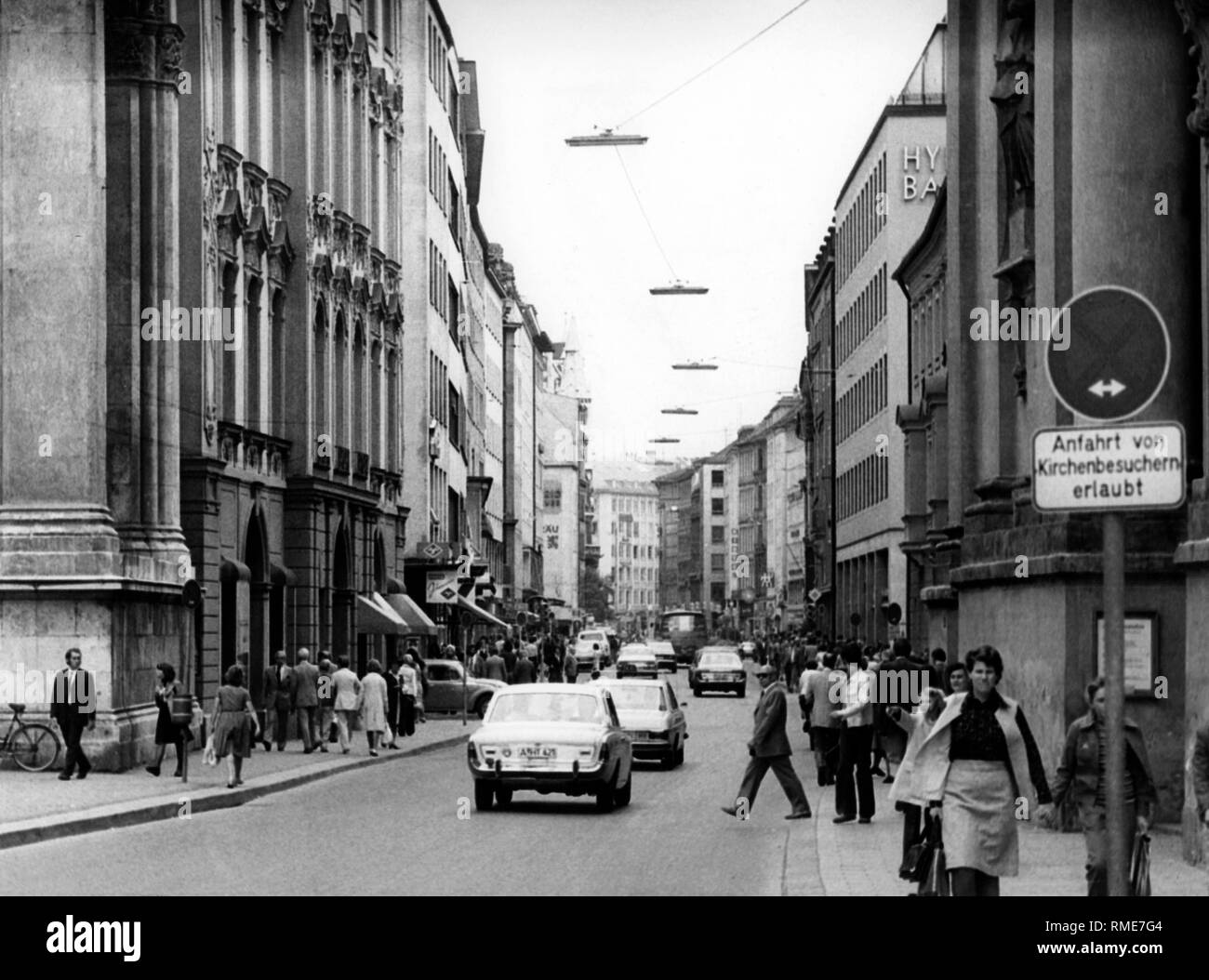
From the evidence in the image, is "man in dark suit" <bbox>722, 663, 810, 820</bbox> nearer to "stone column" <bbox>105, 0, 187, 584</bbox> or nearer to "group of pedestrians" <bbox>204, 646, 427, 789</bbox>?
"stone column" <bbox>105, 0, 187, 584</bbox>

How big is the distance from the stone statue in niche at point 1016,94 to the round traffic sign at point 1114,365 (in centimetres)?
1793

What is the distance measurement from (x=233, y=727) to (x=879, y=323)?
4974cm

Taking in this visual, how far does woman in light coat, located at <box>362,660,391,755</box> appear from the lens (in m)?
39.2

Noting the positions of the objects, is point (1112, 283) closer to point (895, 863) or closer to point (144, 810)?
point (895, 863)

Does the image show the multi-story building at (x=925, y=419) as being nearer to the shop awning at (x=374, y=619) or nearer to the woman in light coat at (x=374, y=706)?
the woman in light coat at (x=374, y=706)

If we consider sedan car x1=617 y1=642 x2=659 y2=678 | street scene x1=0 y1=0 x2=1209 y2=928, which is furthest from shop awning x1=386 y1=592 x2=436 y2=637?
sedan car x1=617 y1=642 x2=659 y2=678

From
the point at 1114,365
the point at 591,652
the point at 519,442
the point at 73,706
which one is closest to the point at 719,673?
the point at 591,652

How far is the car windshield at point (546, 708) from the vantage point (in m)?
26.6

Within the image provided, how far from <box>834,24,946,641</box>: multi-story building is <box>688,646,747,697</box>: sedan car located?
431cm

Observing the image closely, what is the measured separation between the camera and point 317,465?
156 ft

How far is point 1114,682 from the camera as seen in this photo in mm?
8477
